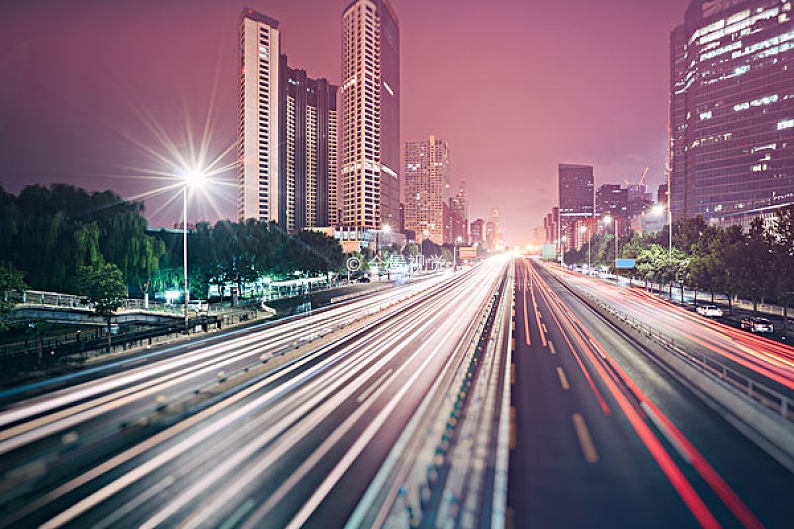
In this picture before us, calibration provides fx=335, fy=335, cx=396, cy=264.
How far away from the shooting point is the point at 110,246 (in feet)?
111

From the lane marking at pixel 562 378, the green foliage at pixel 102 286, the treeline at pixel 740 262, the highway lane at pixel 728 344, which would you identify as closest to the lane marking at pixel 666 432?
the lane marking at pixel 562 378

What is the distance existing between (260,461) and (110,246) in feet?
116

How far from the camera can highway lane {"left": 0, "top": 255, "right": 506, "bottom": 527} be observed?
26.4 feet

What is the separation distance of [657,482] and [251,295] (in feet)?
170

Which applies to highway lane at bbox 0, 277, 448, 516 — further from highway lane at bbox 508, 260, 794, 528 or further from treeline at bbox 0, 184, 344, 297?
highway lane at bbox 508, 260, 794, 528

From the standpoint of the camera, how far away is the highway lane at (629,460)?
8.23m

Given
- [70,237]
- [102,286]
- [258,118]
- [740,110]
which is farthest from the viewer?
[258,118]

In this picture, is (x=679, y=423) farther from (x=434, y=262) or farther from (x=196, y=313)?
(x=434, y=262)

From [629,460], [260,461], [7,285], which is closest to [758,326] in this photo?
[629,460]

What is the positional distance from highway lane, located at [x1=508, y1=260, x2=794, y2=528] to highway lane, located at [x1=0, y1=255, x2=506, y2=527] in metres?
4.62

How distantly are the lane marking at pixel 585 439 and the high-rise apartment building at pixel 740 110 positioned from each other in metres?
134

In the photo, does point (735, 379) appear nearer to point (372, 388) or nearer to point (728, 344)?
point (728, 344)

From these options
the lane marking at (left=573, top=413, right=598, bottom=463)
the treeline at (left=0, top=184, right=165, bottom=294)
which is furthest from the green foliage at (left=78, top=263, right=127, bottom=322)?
the lane marking at (left=573, top=413, right=598, bottom=463)

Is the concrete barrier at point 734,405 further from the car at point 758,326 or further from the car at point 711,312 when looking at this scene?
the car at point 711,312
